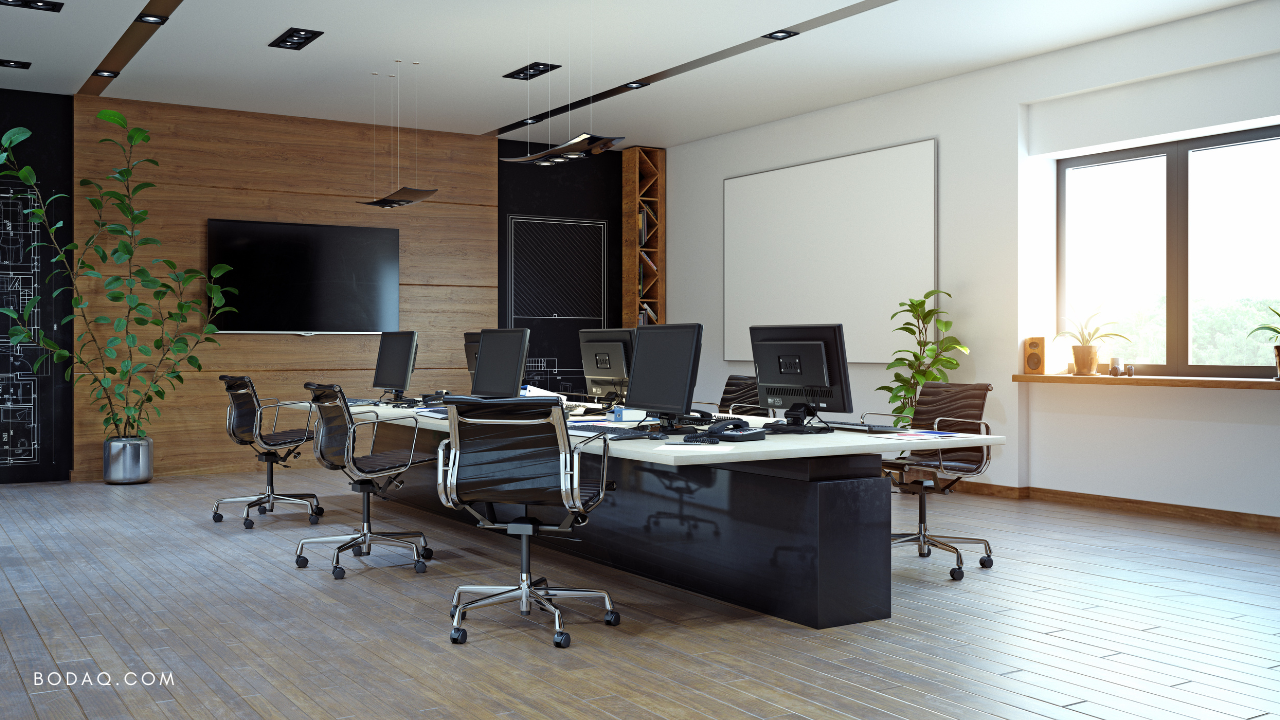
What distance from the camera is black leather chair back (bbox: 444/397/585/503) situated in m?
3.90

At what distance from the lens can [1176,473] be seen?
698 centimetres

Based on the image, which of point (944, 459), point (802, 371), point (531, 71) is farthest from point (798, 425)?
point (531, 71)

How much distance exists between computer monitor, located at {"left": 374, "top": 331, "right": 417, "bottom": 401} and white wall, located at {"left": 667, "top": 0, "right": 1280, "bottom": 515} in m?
4.02

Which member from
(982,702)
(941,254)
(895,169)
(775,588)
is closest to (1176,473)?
(941,254)

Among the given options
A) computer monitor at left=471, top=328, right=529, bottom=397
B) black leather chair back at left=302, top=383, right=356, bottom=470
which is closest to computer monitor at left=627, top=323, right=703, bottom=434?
computer monitor at left=471, top=328, right=529, bottom=397

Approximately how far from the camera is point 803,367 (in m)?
4.77

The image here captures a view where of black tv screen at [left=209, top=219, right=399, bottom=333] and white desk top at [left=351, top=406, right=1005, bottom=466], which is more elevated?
black tv screen at [left=209, top=219, right=399, bottom=333]

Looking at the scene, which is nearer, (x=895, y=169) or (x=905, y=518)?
(x=905, y=518)

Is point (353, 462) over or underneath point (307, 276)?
underneath

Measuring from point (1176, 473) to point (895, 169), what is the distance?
10.8 ft

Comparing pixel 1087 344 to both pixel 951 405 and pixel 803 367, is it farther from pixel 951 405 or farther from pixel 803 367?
pixel 803 367

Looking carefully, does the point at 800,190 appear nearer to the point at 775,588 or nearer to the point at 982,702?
the point at 775,588

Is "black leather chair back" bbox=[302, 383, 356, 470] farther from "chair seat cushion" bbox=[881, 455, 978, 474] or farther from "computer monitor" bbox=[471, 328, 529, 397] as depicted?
"chair seat cushion" bbox=[881, 455, 978, 474]

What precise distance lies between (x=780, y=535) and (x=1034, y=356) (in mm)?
4337
